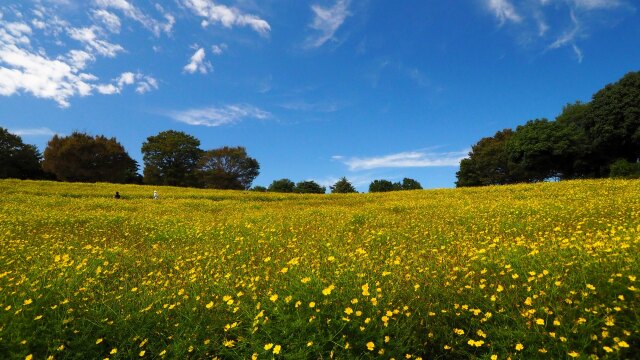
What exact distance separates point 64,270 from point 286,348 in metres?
5.41

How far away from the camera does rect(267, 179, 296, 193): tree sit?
9188 centimetres

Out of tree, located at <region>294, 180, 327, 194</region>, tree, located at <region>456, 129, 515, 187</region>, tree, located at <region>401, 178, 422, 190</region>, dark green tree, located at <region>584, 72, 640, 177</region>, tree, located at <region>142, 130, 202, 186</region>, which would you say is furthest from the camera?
tree, located at <region>401, 178, 422, 190</region>

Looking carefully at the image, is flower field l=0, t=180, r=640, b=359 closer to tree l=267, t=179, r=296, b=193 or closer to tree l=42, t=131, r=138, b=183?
tree l=42, t=131, r=138, b=183

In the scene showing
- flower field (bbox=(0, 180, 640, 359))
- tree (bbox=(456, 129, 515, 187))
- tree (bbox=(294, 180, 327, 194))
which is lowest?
flower field (bbox=(0, 180, 640, 359))

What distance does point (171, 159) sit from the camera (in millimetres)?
79625

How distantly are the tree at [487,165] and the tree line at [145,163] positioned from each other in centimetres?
2577

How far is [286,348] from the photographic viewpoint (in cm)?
434

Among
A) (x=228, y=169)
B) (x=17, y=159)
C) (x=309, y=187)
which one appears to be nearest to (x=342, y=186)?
(x=309, y=187)

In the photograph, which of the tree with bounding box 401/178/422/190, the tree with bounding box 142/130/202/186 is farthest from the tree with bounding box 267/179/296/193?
the tree with bounding box 401/178/422/190

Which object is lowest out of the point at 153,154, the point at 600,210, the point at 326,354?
the point at 326,354

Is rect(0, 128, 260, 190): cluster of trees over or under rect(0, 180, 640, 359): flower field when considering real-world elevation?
over

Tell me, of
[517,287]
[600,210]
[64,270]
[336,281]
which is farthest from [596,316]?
[600,210]

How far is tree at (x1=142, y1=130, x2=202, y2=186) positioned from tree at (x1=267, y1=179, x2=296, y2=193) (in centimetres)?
1995

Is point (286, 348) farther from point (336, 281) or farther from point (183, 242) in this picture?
point (183, 242)
